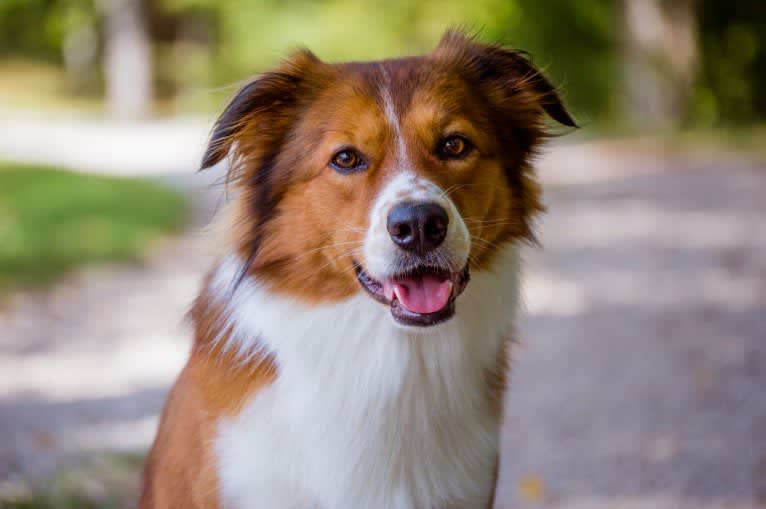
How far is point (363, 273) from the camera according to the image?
2980 mm

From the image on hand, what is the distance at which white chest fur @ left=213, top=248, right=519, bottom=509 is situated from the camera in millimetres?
2916

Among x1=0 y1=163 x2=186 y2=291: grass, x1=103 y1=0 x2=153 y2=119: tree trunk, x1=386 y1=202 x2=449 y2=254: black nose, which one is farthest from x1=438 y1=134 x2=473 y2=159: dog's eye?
x1=103 y1=0 x2=153 y2=119: tree trunk

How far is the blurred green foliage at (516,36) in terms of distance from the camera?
23547 millimetres

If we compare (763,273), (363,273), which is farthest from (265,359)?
(763,273)

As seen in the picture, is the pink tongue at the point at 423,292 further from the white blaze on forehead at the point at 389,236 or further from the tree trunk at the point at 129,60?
the tree trunk at the point at 129,60

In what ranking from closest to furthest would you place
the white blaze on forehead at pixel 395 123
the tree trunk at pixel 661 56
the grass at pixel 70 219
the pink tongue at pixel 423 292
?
the pink tongue at pixel 423 292 < the white blaze on forehead at pixel 395 123 < the grass at pixel 70 219 < the tree trunk at pixel 661 56

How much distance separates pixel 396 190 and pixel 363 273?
0.30 meters

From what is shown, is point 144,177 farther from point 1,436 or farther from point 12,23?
point 12,23

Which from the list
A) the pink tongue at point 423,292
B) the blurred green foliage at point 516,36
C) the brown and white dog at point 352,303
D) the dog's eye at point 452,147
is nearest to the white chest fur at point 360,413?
the brown and white dog at point 352,303

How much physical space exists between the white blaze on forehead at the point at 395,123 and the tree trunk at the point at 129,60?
26416 millimetres

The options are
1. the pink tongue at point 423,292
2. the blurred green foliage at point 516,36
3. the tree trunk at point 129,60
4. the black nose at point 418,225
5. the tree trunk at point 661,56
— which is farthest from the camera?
the tree trunk at point 129,60

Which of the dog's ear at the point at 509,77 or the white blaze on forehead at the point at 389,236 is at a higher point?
the dog's ear at the point at 509,77

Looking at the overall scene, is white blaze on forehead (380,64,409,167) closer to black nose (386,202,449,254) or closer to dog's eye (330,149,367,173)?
dog's eye (330,149,367,173)

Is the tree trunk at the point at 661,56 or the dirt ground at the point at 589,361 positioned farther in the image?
the tree trunk at the point at 661,56
